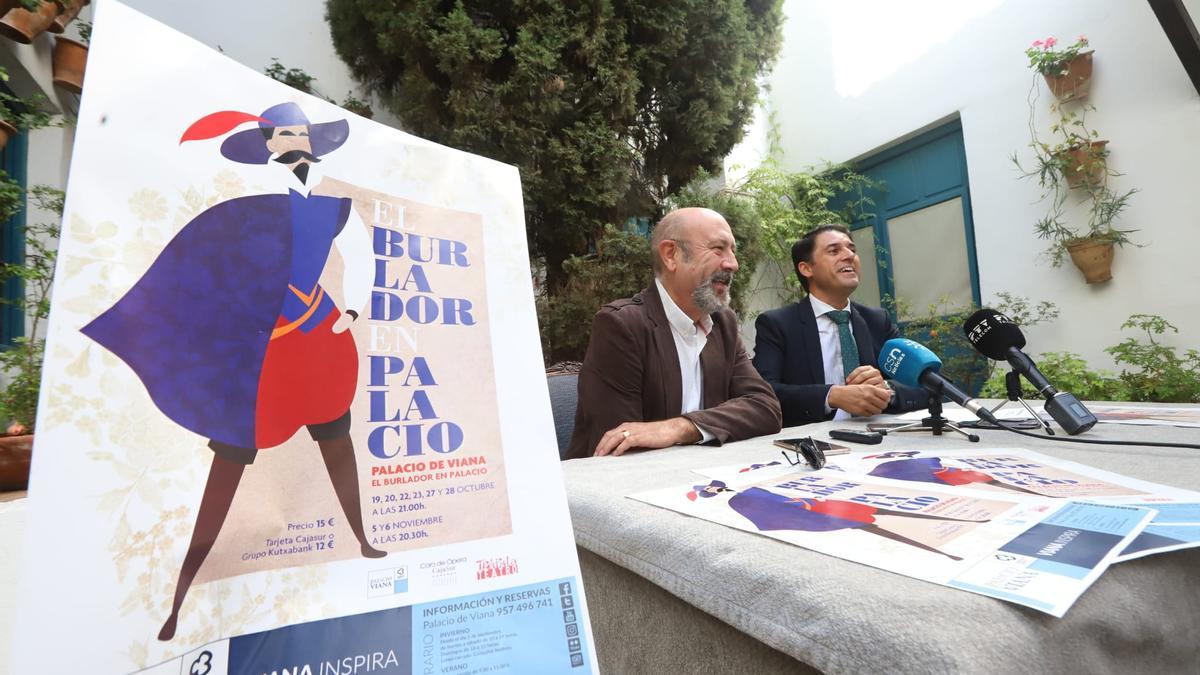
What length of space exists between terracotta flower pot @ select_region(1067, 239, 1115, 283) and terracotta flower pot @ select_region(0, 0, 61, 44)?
574 cm

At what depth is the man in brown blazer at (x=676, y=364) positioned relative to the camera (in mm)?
1454

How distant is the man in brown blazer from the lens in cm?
145

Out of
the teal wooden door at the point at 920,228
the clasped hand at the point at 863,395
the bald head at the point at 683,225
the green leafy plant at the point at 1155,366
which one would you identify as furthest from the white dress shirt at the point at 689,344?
the teal wooden door at the point at 920,228

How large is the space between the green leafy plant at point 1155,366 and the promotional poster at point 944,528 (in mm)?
3712

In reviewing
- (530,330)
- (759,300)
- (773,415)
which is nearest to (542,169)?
(773,415)

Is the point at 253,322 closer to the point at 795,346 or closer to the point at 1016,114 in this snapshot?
the point at 795,346

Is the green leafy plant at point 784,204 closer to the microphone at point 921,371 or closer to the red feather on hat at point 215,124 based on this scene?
the microphone at point 921,371

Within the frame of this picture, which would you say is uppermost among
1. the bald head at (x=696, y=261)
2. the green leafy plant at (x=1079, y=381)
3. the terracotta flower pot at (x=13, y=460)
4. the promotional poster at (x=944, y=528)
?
the bald head at (x=696, y=261)

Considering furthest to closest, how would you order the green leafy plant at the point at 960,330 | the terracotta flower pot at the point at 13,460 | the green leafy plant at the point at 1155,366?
the green leafy plant at the point at 960,330 → the green leafy plant at the point at 1155,366 → the terracotta flower pot at the point at 13,460

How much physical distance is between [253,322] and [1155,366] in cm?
454

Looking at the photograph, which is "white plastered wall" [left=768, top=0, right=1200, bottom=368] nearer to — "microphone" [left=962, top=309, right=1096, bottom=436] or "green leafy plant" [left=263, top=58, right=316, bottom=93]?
"microphone" [left=962, top=309, right=1096, bottom=436]

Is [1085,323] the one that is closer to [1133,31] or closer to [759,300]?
[1133,31]

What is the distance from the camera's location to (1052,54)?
12.0 feet

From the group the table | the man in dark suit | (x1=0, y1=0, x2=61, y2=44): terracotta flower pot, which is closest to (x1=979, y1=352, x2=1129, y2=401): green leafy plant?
the man in dark suit
